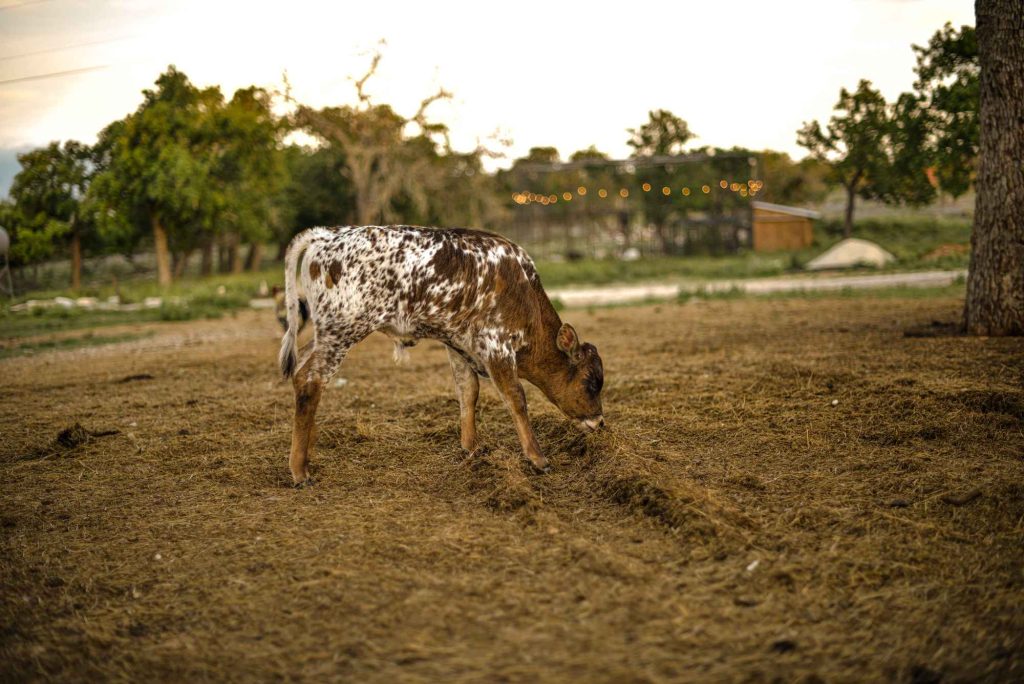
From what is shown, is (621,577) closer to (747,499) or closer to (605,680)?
(605,680)

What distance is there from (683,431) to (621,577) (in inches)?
119

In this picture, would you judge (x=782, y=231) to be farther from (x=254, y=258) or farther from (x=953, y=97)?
(x=254, y=258)

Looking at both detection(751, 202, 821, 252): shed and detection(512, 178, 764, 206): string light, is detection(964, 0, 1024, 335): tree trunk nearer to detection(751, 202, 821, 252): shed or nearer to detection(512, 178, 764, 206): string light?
detection(512, 178, 764, 206): string light

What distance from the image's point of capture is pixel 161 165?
106 ft

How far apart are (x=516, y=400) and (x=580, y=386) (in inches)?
25.7

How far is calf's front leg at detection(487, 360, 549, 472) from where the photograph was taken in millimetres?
5977

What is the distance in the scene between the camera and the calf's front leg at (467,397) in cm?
652

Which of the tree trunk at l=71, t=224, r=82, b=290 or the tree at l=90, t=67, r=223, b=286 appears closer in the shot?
the tree at l=90, t=67, r=223, b=286

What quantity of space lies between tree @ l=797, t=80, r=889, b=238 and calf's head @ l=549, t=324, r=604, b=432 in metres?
30.9

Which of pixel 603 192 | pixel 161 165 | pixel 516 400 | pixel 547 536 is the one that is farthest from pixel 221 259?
pixel 547 536

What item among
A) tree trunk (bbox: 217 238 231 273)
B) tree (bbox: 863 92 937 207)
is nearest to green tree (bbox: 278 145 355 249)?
tree trunk (bbox: 217 238 231 273)

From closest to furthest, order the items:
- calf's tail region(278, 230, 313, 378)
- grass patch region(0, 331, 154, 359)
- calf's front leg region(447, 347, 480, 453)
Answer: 1. calf's tail region(278, 230, 313, 378)
2. calf's front leg region(447, 347, 480, 453)
3. grass patch region(0, 331, 154, 359)

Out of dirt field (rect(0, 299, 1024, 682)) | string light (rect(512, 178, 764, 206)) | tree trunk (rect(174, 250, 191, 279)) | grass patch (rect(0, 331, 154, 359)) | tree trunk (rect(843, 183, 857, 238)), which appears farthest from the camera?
tree trunk (rect(174, 250, 191, 279))

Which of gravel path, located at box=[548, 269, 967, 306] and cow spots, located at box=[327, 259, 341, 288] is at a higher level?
cow spots, located at box=[327, 259, 341, 288]
